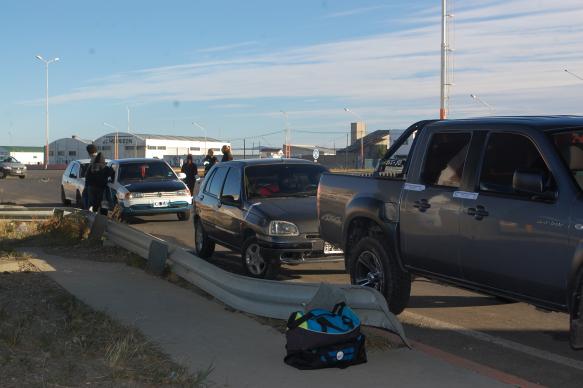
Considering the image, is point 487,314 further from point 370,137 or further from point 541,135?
point 370,137

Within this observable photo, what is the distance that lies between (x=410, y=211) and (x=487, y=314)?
1.70m

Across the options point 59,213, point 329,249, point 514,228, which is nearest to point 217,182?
point 329,249

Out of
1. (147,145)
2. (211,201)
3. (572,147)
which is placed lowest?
(211,201)

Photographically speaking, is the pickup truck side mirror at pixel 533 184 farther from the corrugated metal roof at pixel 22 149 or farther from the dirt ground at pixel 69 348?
the corrugated metal roof at pixel 22 149

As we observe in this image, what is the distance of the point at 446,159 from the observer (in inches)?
249

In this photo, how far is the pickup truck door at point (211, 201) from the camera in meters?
10.5

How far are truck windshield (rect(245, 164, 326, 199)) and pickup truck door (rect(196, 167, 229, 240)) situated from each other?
778 millimetres

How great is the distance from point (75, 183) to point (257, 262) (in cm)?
1347

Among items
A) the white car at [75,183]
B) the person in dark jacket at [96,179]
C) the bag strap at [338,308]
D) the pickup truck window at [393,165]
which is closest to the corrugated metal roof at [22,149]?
the white car at [75,183]

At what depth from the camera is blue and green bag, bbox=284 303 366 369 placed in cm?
505

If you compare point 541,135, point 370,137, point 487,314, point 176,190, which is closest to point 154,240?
point 487,314

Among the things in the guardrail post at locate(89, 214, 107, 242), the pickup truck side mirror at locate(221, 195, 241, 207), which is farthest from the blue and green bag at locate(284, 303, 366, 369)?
the guardrail post at locate(89, 214, 107, 242)

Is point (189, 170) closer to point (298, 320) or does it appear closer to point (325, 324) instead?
point (298, 320)

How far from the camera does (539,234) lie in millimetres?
4992
